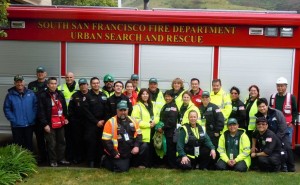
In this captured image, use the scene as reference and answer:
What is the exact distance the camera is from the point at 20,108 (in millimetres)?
6848

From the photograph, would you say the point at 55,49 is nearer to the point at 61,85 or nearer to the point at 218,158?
the point at 61,85

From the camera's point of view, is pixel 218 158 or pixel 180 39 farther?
pixel 180 39

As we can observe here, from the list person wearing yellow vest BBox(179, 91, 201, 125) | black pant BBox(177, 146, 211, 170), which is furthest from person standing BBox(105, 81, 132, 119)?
black pant BBox(177, 146, 211, 170)

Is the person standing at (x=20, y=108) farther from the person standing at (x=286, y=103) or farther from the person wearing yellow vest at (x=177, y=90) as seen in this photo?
the person standing at (x=286, y=103)

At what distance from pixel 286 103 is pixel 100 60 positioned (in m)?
3.33

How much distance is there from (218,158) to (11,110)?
349 centimetres

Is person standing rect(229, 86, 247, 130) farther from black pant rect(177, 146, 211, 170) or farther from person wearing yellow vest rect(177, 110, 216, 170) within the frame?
black pant rect(177, 146, 211, 170)

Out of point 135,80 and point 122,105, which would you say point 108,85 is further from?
point 122,105

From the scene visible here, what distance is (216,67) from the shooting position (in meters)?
7.54

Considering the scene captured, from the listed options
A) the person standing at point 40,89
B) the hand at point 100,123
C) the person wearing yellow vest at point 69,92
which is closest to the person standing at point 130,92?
the hand at point 100,123

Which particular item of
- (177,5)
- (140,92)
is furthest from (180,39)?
(177,5)

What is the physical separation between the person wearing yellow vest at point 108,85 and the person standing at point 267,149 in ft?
8.13

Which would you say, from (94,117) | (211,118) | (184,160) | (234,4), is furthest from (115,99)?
(234,4)

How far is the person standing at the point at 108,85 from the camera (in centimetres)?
716
